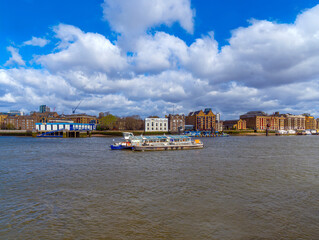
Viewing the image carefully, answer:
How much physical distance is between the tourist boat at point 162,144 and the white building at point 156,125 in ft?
324

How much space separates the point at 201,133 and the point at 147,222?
138 m

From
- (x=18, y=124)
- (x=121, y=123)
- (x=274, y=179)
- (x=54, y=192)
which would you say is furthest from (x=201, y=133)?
(x=18, y=124)

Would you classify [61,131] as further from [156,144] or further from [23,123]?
[156,144]

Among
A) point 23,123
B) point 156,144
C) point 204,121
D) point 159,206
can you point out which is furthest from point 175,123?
point 159,206

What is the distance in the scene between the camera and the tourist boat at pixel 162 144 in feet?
176

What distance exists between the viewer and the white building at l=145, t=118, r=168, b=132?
160750 mm

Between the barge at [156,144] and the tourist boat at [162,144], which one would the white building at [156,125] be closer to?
the tourist boat at [162,144]

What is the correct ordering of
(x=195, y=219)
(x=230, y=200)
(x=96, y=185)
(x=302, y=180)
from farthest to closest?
1. (x=302, y=180)
2. (x=96, y=185)
3. (x=230, y=200)
4. (x=195, y=219)

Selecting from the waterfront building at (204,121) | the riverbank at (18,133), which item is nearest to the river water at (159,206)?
the riverbank at (18,133)

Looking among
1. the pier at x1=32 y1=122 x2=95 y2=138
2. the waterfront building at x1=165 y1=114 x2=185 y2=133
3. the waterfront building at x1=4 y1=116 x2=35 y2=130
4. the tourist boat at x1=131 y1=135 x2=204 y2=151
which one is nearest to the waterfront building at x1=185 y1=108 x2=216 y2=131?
the waterfront building at x1=165 y1=114 x2=185 y2=133

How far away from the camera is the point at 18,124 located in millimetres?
189500

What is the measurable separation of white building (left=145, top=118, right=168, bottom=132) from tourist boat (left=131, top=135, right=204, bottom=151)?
98.7 metres

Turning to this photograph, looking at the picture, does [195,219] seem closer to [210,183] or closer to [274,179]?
[210,183]

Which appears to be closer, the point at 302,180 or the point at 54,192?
Result: the point at 54,192
